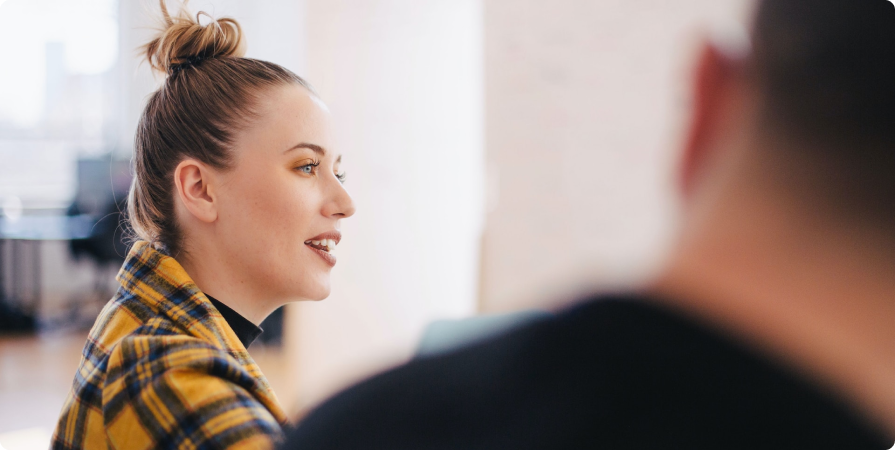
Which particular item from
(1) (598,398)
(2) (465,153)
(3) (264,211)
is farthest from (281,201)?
(2) (465,153)

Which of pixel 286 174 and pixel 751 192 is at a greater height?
pixel 751 192

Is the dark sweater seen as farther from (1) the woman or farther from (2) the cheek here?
(2) the cheek

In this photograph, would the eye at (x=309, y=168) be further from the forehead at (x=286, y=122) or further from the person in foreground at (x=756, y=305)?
the person in foreground at (x=756, y=305)

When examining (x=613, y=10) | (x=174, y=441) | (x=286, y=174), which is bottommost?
(x=174, y=441)

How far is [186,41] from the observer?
1069mm

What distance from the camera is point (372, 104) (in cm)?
273

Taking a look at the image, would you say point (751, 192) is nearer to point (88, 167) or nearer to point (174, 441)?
point (174, 441)

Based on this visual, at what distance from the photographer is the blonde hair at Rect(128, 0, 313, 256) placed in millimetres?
1013

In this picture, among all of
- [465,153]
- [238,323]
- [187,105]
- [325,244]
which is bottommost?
[465,153]

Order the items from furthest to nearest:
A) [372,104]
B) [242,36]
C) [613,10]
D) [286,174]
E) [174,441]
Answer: [372,104], [613,10], [242,36], [286,174], [174,441]

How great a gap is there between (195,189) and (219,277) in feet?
0.47

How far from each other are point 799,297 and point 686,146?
0.09 metres

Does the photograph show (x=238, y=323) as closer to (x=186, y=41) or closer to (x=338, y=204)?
(x=338, y=204)

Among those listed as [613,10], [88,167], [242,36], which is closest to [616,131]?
[613,10]
